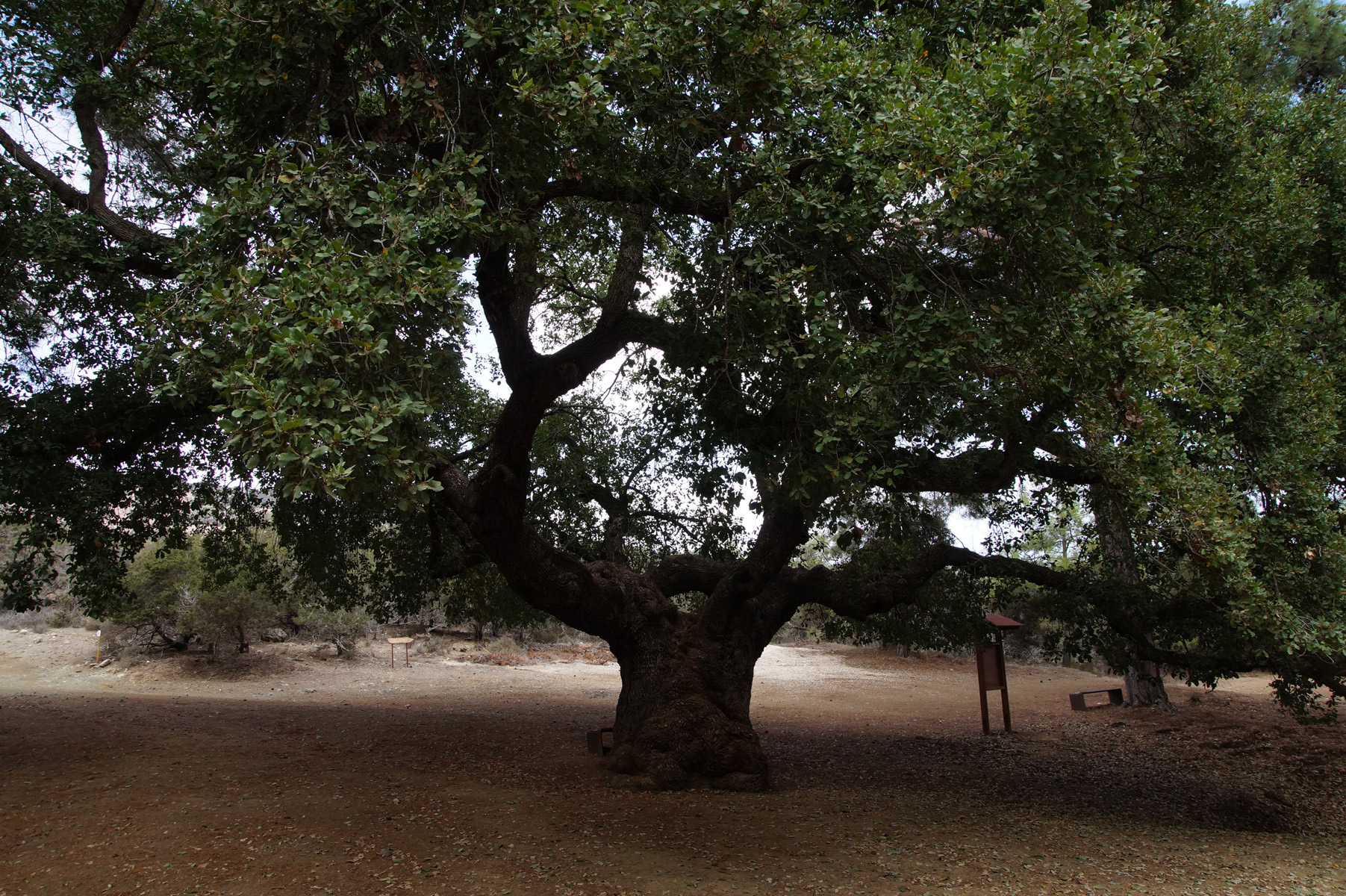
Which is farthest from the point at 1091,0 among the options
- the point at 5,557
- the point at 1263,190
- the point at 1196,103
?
the point at 5,557

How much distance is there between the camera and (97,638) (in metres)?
18.3

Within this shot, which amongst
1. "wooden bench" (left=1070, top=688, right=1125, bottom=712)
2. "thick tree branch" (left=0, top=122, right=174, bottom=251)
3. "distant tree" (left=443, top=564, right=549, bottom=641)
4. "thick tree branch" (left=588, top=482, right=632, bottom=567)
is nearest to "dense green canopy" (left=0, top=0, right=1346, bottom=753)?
"thick tree branch" (left=0, top=122, right=174, bottom=251)

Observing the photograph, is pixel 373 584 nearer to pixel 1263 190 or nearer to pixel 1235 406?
pixel 1235 406

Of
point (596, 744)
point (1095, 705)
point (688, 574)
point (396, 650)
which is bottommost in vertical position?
point (1095, 705)

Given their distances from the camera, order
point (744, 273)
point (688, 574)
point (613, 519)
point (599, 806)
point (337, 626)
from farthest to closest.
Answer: point (337, 626)
point (613, 519)
point (688, 574)
point (599, 806)
point (744, 273)

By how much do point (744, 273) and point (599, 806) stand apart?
4.41 meters

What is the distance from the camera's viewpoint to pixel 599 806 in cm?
639

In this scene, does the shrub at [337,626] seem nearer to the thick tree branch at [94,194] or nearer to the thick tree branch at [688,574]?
the thick tree branch at [688,574]

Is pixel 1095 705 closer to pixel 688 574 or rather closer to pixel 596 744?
pixel 688 574

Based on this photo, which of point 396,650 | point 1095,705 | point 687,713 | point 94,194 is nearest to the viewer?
point 94,194

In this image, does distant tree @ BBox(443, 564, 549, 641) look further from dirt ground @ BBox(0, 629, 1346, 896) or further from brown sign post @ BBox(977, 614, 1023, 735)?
brown sign post @ BBox(977, 614, 1023, 735)

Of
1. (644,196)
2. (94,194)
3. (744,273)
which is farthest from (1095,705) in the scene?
(94,194)

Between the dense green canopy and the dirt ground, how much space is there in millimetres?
1621

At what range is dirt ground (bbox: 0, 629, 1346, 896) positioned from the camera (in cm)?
480
